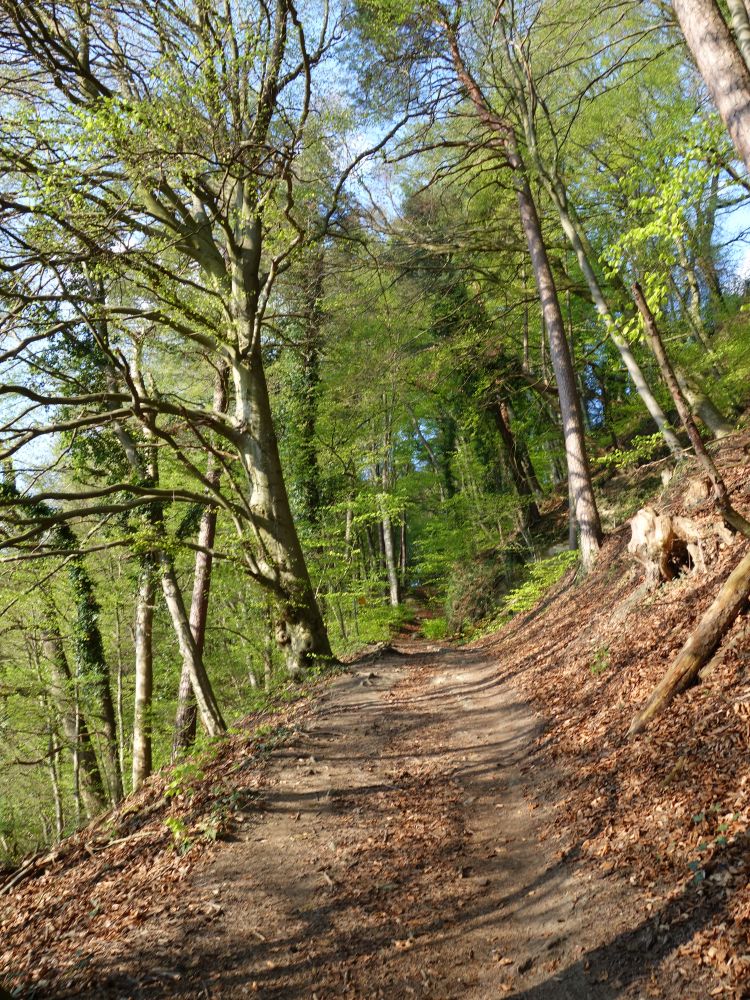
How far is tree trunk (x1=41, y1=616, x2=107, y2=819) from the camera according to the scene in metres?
14.1

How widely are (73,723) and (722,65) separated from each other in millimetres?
16846

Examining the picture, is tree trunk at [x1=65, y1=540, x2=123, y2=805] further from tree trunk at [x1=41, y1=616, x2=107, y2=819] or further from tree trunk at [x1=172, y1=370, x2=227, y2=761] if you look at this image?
tree trunk at [x1=172, y1=370, x2=227, y2=761]

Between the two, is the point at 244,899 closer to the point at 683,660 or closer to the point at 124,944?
the point at 124,944

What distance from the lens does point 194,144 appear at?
8.00 metres

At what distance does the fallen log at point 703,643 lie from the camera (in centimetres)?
454

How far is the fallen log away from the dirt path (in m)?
1.20

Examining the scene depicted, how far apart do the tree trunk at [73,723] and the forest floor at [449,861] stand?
27.9 ft

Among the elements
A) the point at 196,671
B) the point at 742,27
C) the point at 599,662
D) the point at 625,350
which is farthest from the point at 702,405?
the point at 196,671

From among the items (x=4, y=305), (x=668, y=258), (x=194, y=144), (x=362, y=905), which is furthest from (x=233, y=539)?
(x=668, y=258)

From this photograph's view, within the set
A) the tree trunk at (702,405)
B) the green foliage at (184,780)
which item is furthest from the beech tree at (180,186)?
the tree trunk at (702,405)

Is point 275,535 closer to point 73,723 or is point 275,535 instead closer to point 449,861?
point 449,861

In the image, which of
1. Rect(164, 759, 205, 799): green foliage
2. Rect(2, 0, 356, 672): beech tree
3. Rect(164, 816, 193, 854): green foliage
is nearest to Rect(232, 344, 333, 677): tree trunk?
Rect(2, 0, 356, 672): beech tree

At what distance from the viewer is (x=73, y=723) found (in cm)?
1484

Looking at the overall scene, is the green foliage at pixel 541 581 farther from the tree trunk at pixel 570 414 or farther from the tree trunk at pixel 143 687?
the tree trunk at pixel 143 687
